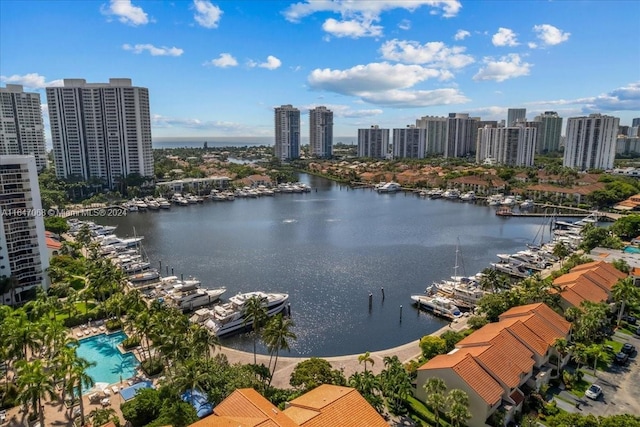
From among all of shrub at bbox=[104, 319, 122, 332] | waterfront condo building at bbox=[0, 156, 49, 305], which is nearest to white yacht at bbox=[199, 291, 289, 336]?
shrub at bbox=[104, 319, 122, 332]

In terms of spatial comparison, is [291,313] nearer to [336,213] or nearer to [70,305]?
[70,305]

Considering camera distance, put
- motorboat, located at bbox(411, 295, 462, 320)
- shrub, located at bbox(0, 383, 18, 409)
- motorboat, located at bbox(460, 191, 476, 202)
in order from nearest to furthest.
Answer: shrub, located at bbox(0, 383, 18, 409) → motorboat, located at bbox(411, 295, 462, 320) → motorboat, located at bbox(460, 191, 476, 202)

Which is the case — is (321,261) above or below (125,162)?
below

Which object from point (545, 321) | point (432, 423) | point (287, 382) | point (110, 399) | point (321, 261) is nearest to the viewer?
point (432, 423)

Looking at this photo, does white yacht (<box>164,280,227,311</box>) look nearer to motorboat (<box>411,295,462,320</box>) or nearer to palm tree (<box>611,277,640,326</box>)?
motorboat (<box>411,295,462,320</box>)

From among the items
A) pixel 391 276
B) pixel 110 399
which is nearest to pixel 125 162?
pixel 391 276

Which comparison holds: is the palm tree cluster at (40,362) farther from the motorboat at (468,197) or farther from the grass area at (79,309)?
the motorboat at (468,197)
